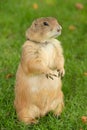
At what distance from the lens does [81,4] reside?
8133 mm

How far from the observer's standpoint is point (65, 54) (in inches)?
257

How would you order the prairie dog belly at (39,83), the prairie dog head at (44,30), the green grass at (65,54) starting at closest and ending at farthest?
the prairie dog head at (44,30) → the prairie dog belly at (39,83) → the green grass at (65,54)

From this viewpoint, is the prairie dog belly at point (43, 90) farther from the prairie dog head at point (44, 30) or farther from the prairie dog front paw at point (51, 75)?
the prairie dog head at point (44, 30)

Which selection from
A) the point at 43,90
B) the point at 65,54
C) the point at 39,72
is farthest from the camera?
the point at 65,54

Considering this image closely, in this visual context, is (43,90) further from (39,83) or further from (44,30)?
(44,30)

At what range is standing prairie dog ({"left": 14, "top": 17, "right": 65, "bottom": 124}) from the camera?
4555mm

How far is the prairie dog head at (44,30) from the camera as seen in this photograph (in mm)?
4539

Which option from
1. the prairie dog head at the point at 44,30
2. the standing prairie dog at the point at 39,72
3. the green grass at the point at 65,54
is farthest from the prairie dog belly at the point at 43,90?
the prairie dog head at the point at 44,30

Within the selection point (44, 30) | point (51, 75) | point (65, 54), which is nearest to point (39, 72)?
point (51, 75)

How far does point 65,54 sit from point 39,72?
6.53 feet

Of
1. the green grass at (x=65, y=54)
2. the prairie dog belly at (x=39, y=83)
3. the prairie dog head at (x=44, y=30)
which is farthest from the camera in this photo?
the green grass at (x=65, y=54)

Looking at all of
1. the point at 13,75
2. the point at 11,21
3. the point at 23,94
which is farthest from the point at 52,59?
the point at 11,21

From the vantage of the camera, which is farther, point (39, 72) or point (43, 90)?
point (43, 90)

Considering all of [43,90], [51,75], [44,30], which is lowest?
[43,90]
